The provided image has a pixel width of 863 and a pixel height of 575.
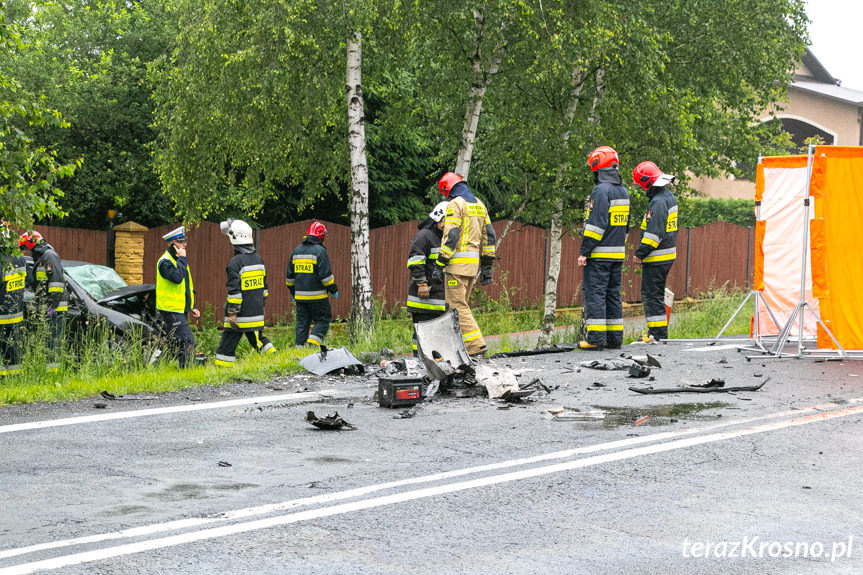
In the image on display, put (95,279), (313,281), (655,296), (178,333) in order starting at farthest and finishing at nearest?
(313,281) → (95,279) → (655,296) → (178,333)

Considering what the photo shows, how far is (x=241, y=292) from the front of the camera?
11930mm

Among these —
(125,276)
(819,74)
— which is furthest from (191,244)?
(819,74)

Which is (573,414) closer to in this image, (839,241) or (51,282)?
(839,241)

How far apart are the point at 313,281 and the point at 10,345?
3938mm

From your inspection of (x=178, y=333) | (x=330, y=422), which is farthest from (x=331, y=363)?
(x=330, y=422)

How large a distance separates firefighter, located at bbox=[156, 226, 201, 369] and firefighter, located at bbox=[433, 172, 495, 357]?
3.01m

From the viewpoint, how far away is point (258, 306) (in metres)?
12.0

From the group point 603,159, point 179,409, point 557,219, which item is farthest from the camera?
point 557,219

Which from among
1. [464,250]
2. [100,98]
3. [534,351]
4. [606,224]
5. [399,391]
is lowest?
[399,391]

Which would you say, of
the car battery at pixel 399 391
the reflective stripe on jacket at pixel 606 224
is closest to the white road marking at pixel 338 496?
the car battery at pixel 399 391

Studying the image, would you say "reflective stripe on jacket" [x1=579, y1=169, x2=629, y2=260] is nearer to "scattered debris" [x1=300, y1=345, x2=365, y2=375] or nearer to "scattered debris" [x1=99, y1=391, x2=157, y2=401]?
"scattered debris" [x1=300, y1=345, x2=365, y2=375]

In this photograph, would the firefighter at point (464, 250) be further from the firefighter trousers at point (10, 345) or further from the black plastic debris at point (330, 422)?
the firefighter trousers at point (10, 345)

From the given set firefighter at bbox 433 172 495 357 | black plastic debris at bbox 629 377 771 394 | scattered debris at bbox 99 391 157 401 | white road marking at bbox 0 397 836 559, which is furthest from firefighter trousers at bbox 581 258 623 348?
scattered debris at bbox 99 391 157 401

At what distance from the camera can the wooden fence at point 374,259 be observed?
18375 mm
